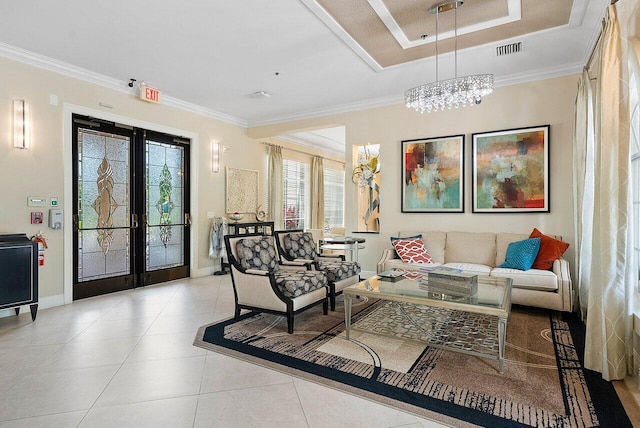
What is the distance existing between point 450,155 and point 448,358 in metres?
3.21

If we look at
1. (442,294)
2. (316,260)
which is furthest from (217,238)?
(442,294)

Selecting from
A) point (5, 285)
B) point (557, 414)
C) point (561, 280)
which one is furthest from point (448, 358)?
point (5, 285)

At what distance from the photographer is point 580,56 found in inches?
158

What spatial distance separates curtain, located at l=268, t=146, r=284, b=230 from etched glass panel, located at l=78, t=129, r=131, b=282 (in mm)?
3133

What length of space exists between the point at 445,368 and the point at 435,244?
258cm

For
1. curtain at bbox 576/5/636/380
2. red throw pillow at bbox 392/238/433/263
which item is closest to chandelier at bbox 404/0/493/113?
curtain at bbox 576/5/636/380

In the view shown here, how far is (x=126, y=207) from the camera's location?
508cm

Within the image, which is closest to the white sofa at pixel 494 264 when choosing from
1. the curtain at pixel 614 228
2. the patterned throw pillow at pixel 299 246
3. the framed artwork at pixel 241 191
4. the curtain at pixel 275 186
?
the patterned throw pillow at pixel 299 246

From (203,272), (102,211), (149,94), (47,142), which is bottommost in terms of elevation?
(203,272)

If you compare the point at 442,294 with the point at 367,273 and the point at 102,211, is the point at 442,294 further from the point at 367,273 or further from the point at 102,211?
the point at 102,211

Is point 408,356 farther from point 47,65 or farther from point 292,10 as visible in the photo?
point 47,65

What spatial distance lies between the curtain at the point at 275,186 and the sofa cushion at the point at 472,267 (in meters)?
4.22

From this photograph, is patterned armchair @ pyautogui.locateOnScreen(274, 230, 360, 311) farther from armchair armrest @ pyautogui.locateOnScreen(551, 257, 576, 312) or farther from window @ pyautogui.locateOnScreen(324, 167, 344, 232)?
window @ pyautogui.locateOnScreen(324, 167, 344, 232)

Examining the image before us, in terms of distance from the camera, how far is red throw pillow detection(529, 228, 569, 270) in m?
3.97
